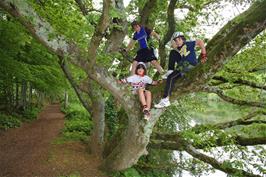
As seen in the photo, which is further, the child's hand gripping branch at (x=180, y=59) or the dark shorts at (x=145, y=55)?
the dark shorts at (x=145, y=55)

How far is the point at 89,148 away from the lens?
12.2 metres

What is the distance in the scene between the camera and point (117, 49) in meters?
9.64

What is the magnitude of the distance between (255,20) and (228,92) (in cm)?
556

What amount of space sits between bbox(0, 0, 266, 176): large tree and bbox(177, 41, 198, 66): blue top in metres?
0.23

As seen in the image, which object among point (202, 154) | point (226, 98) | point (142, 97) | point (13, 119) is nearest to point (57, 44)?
point (142, 97)

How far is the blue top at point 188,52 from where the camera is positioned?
23.7ft

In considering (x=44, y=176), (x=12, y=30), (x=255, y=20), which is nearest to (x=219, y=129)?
(x=255, y=20)

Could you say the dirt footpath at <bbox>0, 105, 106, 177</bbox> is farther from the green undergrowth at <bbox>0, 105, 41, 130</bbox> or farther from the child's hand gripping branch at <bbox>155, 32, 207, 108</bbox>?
the child's hand gripping branch at <bbox>155, 32, 207, 108</bbox>

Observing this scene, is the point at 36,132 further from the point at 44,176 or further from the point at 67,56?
the point at 67,56

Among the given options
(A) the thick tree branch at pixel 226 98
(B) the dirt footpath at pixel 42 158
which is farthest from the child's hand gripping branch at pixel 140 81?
(B) the dirt footpath at pixel 42 158

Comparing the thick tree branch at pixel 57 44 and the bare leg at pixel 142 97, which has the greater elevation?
the thick tree branch at pixel 57 44

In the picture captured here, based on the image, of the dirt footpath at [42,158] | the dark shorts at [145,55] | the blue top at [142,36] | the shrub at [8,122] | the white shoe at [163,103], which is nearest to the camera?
the white shoe at [163,103]

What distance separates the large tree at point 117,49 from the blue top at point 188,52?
0.23 meters

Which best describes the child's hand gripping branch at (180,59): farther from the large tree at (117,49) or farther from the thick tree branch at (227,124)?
the thick tree branch at (227,124)
